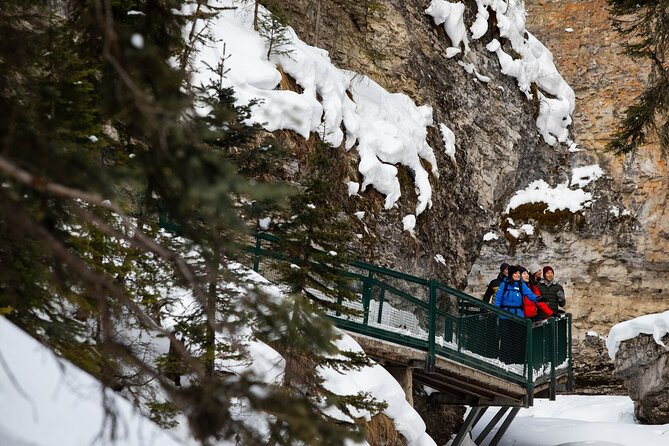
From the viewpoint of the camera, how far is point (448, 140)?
20750 mm

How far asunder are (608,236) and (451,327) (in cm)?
1737

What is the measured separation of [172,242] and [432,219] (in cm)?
1138

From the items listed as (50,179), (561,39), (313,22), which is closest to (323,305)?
(50,179)

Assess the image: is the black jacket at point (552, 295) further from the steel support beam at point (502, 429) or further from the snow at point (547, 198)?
the snow at point (547, 198)

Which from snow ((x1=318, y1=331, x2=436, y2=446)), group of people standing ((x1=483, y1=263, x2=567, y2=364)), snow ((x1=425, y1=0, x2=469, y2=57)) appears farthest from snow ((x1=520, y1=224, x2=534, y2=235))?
snow ((x1=318, y1=331, x2=436, y2=446))

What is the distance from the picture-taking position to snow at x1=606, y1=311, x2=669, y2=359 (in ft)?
54.5

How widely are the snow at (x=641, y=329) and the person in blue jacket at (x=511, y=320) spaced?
3.31 m

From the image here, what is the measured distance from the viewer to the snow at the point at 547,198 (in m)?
28.9

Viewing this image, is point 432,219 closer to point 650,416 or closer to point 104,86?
→ point 650,416

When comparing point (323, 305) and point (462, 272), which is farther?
point (462, 272)

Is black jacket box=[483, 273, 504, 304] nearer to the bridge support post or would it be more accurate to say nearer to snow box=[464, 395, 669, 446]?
snow box=[464, 395, 669, 446]

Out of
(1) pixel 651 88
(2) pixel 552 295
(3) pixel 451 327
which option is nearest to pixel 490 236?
(2) pixel 552 295

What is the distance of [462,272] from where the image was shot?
65.4 feet

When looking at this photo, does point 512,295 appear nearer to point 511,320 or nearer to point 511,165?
point 511,320
